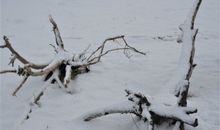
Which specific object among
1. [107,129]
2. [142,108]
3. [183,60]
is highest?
[183,60]

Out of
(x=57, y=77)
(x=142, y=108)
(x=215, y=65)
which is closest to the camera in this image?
(x=142, y=108)

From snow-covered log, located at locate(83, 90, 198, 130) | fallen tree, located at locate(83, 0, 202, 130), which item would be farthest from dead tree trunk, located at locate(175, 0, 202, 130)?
snow-covered log, located at locate(83, 90, 198, 130)

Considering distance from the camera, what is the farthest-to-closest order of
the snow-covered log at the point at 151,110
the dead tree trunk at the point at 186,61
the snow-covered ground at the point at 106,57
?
1. the snow-covered ground at the point at 106,57
2. the dead tree trunk at the point at 186,61
3. the snow-covered log at the point at 151,110

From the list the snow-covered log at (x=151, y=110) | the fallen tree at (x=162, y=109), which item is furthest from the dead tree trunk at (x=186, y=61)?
the snow-covered log at (x=151, y=110)

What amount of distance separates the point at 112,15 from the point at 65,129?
5777mm

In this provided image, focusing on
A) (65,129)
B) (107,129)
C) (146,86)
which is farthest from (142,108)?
(146,86)

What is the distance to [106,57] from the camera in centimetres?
556

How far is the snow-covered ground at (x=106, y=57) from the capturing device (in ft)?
11.6

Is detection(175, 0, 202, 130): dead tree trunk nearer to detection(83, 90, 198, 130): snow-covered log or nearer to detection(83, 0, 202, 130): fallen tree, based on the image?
detection(83, 0, 202, 130): fallen tree

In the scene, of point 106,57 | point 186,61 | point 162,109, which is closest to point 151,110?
point 162,109

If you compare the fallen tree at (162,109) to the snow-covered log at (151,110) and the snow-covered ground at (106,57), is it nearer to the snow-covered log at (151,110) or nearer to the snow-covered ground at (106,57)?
the snow-covered log at (151,110)

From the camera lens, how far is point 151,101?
3133 mm

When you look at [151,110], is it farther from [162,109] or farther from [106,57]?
[106,57]

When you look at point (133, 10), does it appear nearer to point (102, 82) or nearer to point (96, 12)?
point (96, 12)
